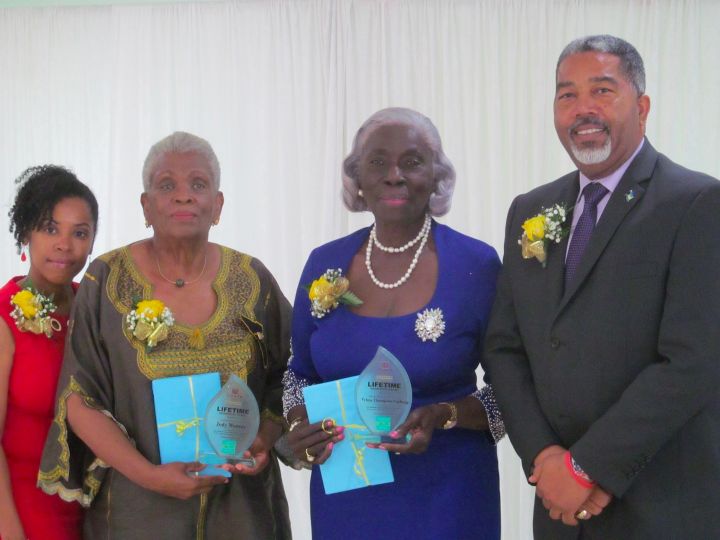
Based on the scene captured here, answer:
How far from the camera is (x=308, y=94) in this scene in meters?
5.77

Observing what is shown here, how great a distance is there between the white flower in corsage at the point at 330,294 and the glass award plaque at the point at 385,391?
0.41 meters

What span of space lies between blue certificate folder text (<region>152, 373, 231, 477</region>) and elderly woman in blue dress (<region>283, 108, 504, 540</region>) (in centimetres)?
30

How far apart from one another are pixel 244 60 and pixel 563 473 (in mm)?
4287

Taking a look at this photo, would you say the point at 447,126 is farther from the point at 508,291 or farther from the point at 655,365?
the point at 655,365

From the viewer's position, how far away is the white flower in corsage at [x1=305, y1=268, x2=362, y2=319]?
112 inches

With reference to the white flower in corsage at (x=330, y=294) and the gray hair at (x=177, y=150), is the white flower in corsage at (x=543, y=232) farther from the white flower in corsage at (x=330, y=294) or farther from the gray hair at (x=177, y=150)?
the gray hair at (x=177, y=150)

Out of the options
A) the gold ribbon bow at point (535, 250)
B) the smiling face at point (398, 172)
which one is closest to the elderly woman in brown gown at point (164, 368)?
the smiling face at point (398, 172)

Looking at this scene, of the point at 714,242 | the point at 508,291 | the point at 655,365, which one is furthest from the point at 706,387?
the point at 508,291

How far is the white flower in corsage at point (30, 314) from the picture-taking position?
304 centimetres

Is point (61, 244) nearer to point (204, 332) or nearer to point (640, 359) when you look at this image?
point (204, 332)

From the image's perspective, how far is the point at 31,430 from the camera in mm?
3076

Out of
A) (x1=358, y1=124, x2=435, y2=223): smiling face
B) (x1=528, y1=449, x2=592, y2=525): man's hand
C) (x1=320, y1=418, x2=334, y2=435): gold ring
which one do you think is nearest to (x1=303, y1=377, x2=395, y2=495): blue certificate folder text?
(x1=320, y1=418, x2=334, y2=435): gold ring

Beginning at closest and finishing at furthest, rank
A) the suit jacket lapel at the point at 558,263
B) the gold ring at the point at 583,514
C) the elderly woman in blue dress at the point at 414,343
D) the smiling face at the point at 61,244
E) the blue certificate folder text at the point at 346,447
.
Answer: the gold ring at the point at 583,514
the suit jacket lapel at the point at 558,263
the blue certificate folder text at the point at 346,447
the elderly woman in blue dress at the point at 414,343
the smiling face at the point at 61,244

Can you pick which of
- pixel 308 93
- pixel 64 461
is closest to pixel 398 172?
pixel 64 461
